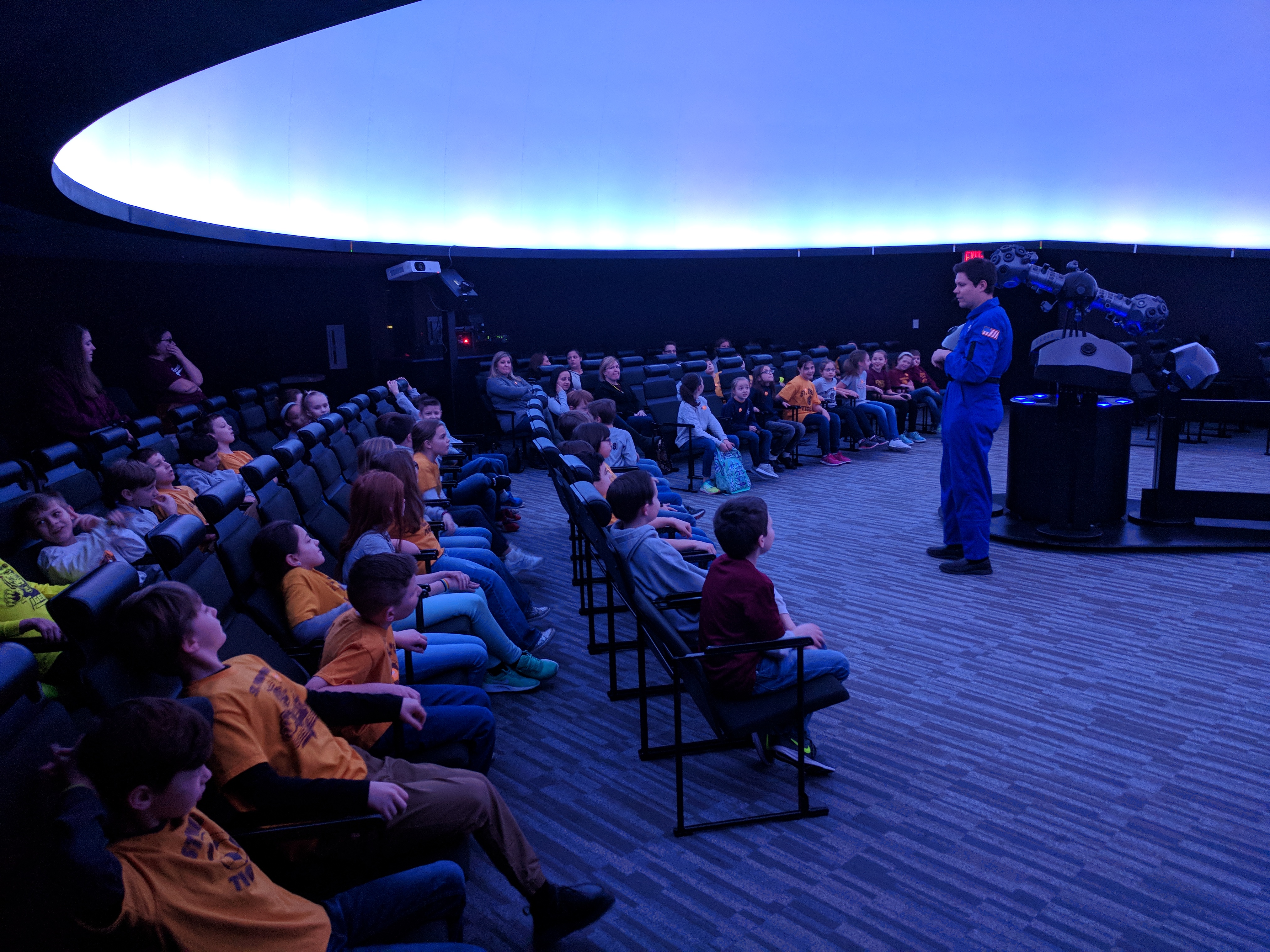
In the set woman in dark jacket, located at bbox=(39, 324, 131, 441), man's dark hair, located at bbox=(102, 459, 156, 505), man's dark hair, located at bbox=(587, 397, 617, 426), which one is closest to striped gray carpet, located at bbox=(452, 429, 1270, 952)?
man's dark hair, located at bbox=(587, 397, 617, 426)

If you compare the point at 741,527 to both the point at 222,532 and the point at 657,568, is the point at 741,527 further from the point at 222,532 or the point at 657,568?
the point at 222,532

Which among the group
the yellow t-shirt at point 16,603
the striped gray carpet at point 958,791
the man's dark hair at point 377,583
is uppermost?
the man's dark hair at point 377,583

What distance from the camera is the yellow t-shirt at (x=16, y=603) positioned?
2.49 metres

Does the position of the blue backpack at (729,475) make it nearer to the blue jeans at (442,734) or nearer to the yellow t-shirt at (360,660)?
the blue jeans at (442,734)

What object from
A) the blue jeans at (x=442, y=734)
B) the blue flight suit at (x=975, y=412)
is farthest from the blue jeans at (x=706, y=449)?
the blue jeans at (x=442, y=734)

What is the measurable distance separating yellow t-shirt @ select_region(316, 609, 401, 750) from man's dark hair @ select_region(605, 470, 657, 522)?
1229 mm

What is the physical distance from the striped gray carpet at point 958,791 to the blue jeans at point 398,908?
0.50m

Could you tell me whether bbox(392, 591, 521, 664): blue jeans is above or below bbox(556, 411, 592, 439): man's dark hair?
below

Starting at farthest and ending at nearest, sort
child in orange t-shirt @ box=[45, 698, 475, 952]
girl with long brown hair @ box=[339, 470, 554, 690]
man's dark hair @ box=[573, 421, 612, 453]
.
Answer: man's dark hair @ box=[573, 421, 612, 453]
girl with long brown hair @ box=[339, 470, 554, 690]
child in orange t-shirt @ box=[45, 698, 475, 952]

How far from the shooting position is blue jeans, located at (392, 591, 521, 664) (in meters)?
3.33

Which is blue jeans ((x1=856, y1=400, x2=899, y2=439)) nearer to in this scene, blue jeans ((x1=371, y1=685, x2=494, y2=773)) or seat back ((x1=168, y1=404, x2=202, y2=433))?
seat back ((x1=168, y1=404, x2=202, y2=433))

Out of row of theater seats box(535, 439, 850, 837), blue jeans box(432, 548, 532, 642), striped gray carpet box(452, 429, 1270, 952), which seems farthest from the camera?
blue jeans box(432, 548, 532, 642)

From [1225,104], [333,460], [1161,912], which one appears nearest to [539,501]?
[333,460]

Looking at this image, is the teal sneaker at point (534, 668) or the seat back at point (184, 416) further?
the seat back at point (184, 416)
